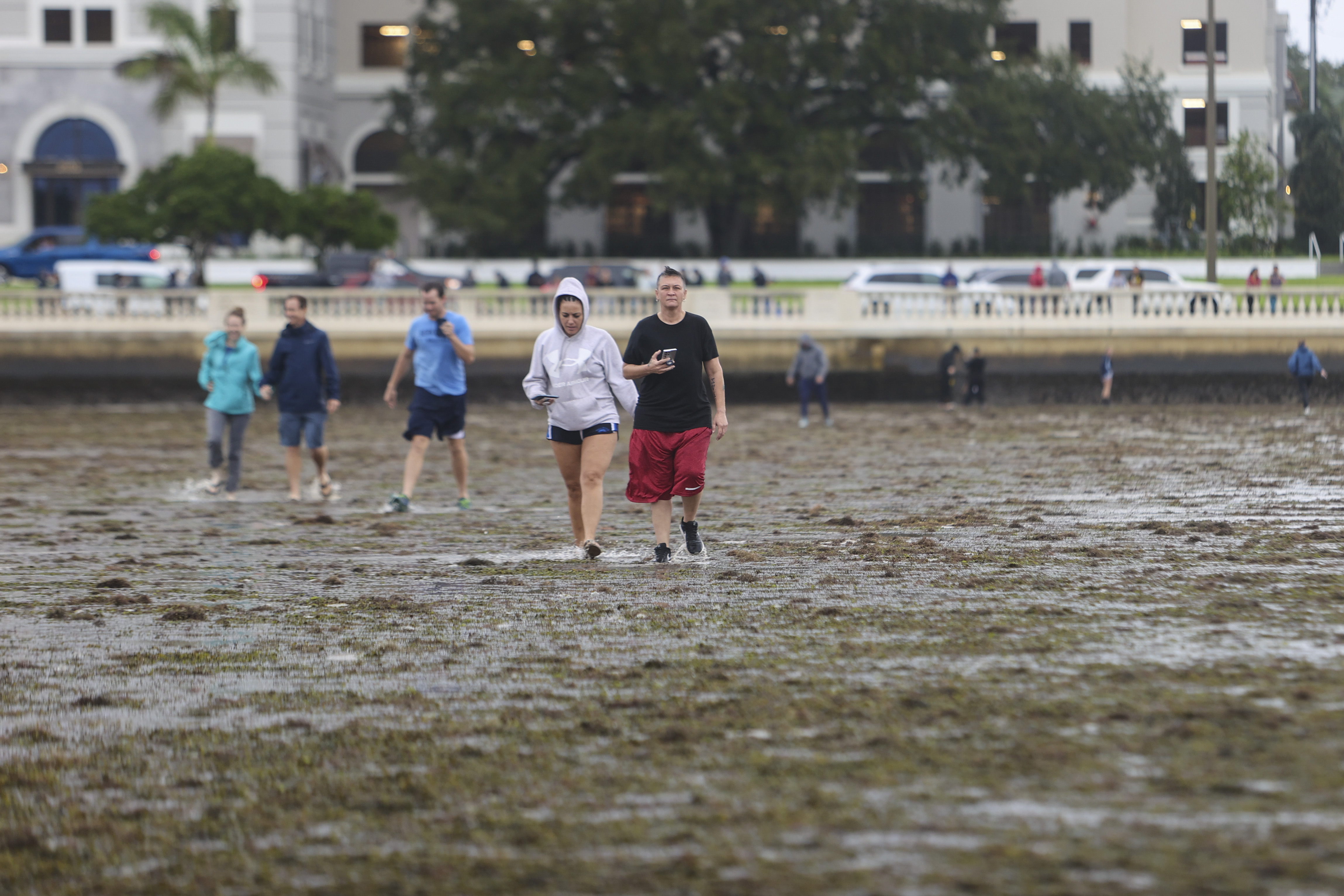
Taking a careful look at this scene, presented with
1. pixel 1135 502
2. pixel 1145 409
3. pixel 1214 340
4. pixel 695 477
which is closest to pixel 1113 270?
pixel 1214 340

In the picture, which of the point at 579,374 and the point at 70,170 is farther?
the point at 70,170

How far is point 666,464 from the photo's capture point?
10.3 m

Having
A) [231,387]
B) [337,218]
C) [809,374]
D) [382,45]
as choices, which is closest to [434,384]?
[231,387]

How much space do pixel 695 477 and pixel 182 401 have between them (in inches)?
952

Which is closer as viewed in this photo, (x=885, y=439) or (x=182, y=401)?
(x=885, y=439)

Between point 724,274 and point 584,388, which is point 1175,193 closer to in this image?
point 724,274

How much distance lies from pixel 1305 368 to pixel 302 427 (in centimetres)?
A: 1852

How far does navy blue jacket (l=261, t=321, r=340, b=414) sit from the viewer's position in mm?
14742

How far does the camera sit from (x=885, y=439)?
73.8ft

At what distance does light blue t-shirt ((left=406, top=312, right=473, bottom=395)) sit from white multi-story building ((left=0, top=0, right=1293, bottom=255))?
142 ft

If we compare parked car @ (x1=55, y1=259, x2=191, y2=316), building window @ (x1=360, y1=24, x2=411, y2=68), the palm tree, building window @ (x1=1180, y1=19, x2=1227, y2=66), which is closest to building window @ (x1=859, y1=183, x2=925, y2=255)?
building window @ (x1=1180, y1=19, x2=1227, y2=66)

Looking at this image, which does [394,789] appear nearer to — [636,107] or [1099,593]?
[1099,593]

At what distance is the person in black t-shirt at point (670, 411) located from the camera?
33.2 feet

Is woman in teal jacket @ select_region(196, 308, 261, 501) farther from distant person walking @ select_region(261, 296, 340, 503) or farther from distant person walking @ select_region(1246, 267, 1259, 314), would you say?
distant person walking @ select_region(1246, 267, 1259, 314)
